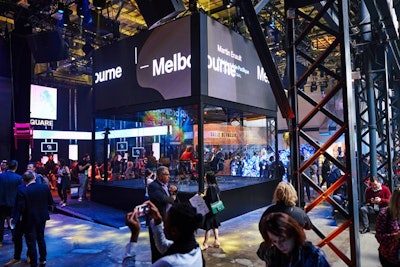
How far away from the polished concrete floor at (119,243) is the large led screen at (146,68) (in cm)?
332

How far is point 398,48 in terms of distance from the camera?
410 inches

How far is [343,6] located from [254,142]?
10.8 meters

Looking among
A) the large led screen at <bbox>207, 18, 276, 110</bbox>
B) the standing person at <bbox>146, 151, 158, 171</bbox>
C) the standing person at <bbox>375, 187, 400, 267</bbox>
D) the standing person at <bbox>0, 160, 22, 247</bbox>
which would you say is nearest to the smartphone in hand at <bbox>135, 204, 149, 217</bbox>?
the standing person at <bbox>375, 187, 400, 267</bbox>

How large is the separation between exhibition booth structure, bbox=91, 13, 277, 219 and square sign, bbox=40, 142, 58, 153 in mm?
7830

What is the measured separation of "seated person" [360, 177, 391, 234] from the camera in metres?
6.38

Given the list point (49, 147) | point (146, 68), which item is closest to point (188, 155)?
point (146, 68)

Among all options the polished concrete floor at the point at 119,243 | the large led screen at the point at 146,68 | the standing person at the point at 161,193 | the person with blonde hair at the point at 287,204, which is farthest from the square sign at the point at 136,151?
the person with blonde hair at the point at 287,204

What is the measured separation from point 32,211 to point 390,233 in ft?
15.0

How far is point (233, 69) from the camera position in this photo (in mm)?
8547

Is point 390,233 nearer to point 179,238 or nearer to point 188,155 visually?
point 179,238

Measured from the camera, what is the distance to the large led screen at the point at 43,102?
17744 millimetres

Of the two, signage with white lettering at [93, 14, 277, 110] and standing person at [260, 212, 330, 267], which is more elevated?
signage with white lettering at [93, 14, 277, 110]

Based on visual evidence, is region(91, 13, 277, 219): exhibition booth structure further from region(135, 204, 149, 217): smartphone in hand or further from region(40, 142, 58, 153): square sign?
region(40, 142, 58, 153): square sign

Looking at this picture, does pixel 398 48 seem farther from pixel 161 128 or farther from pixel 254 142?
pixel 161 128
